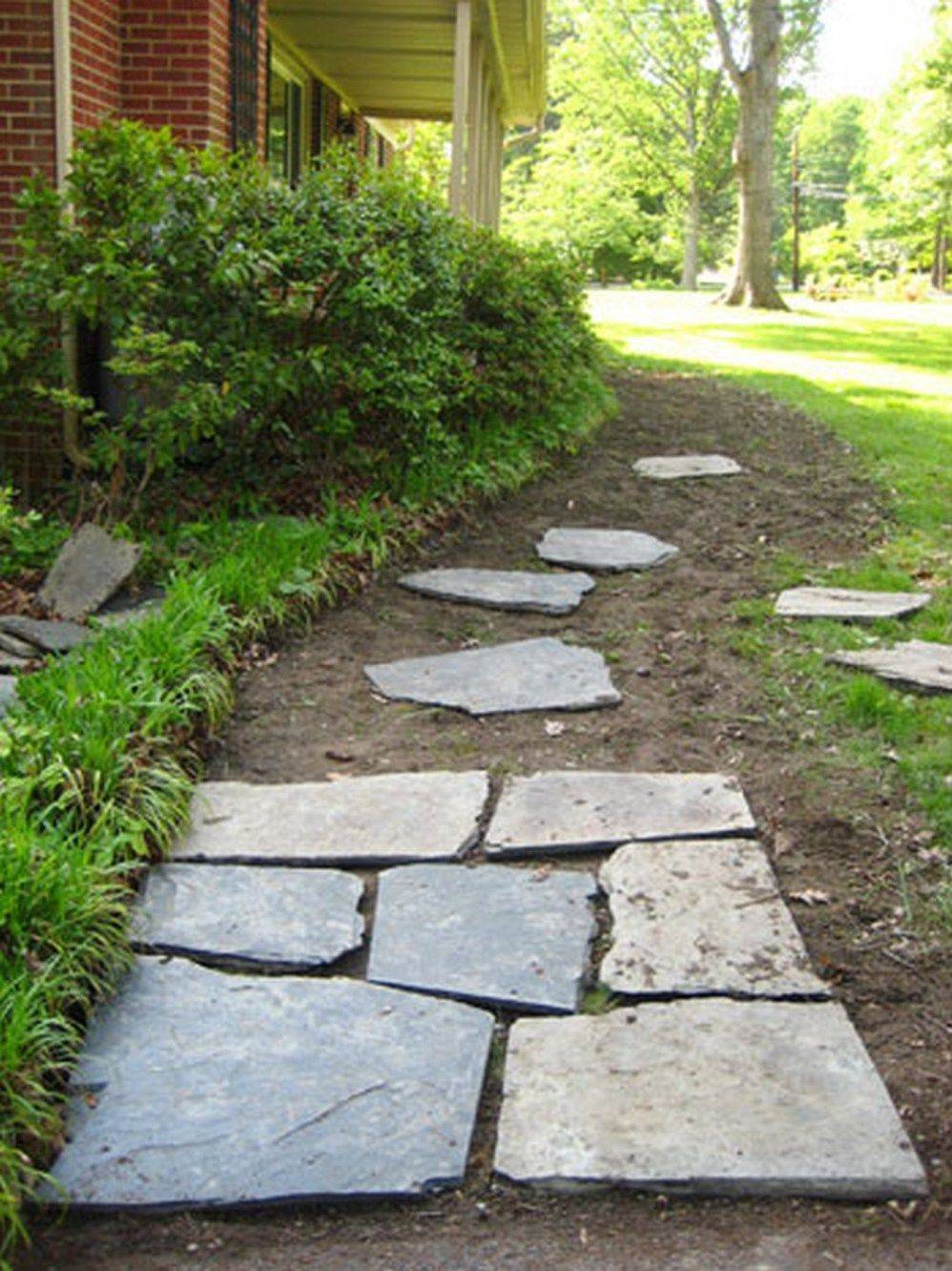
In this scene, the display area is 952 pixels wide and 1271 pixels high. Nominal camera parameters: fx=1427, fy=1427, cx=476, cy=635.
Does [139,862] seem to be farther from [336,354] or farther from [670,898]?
[336,354]

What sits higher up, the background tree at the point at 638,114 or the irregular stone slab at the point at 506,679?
the background tree at the point at 638,114

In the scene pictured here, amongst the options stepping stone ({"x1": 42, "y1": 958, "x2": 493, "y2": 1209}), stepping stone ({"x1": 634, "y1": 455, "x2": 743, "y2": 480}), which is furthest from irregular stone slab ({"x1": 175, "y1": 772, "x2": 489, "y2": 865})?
stepping stone ({"x1": 634, "y1": 455, "x2": 743, "y2": 480})

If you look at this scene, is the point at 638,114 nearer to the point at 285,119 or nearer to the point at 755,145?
the point at 755,145

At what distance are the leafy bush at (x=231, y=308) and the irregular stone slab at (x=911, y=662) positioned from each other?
243cm

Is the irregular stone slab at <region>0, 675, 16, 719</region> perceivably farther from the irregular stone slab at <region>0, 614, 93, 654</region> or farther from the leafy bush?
the leafy bush

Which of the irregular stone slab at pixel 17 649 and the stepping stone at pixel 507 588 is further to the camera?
the stepping stone at pixel 507 588

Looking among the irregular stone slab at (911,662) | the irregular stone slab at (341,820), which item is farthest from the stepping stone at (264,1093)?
the irregular stone slab at (911,662)

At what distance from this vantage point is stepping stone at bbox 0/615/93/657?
4383mm

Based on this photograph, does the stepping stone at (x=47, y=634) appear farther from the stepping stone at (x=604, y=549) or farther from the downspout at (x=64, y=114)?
the stepping stone at (x=604, y=549)

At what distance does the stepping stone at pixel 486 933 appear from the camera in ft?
8.70

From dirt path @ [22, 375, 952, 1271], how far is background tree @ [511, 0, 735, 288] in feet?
94.7

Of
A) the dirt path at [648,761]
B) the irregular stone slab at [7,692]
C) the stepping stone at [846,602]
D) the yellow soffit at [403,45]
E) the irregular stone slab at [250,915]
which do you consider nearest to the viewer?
the dirt path at [648,761]

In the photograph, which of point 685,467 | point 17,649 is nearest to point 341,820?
point 17,649

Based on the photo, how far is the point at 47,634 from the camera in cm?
447
